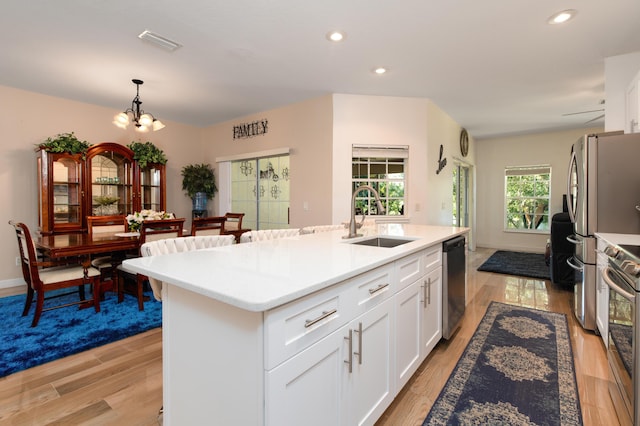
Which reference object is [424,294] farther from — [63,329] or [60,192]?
[60,192]

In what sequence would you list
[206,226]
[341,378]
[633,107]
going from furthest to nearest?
[206,226], [633,107], [341,378]

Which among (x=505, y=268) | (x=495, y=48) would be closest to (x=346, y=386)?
(x=495, y=48)

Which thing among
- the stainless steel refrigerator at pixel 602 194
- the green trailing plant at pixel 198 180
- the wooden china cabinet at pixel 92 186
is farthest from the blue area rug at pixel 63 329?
the stainless steel refrigerator at pixel 602 194

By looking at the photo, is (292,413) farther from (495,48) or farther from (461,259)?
(495,48)

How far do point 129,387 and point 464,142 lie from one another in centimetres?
636

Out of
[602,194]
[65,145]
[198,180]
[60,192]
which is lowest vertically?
[602,194]

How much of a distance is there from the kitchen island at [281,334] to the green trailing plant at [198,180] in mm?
4401

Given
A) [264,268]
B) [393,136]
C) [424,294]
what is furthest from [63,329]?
[393,136]

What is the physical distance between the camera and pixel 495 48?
9.78 ft

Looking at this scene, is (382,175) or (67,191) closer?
(67,191)

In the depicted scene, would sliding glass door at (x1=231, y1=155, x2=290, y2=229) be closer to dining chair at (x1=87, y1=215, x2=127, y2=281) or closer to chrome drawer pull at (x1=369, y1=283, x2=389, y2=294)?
dining chair at (x1=87, y1=215, x2=127, y2=281)

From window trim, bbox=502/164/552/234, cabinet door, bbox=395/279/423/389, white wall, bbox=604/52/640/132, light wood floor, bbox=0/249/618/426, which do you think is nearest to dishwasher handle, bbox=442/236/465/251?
cabinet door, bbox=395/279/423/389

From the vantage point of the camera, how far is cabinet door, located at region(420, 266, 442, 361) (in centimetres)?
205

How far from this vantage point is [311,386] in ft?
3.53
